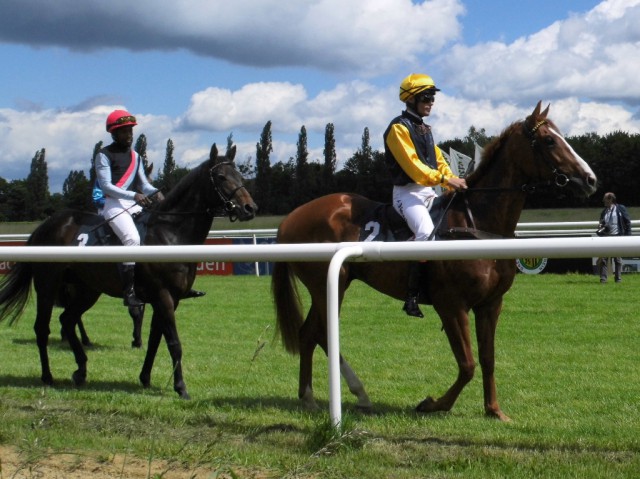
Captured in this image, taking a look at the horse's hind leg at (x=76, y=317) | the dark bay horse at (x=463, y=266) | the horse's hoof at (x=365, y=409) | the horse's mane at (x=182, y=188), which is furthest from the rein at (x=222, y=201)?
Answer: the horse's hoof at (x=365, y=409)

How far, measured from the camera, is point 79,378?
7367 millimetres

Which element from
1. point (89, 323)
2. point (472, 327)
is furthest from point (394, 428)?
point (89, 323)

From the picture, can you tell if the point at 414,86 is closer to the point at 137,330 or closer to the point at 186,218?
the point at 186,218

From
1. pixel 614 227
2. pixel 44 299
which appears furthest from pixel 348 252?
pixel 614 227

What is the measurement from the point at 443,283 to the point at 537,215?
2731 centimetres

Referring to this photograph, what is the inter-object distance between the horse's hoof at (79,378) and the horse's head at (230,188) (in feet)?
5.87

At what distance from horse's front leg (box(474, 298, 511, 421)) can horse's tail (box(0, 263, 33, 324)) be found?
13.7ft

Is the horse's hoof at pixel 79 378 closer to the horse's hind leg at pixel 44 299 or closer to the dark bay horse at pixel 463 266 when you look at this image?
the horse's hind leg at pixel 44 299

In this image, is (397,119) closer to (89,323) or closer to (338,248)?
(338,248)

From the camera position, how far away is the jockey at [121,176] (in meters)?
7.51

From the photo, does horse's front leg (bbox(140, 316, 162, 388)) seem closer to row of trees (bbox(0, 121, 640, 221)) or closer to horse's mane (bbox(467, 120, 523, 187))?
horse's mane (bbox(467, 120, 523, 187))

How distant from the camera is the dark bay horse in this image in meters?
5.63

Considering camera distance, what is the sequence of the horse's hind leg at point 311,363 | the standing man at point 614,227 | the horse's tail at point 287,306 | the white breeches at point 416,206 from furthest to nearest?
the standing man at point 614,227 < the horse's tail at point 287,306 < the white breeches at point 416,206 < the horse's hind leg at point 311,363

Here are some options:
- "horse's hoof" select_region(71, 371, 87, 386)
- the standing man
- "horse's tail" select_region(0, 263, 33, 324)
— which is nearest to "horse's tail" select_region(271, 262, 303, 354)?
"horse's hoof" select_region(71, 371, 87, 386)
